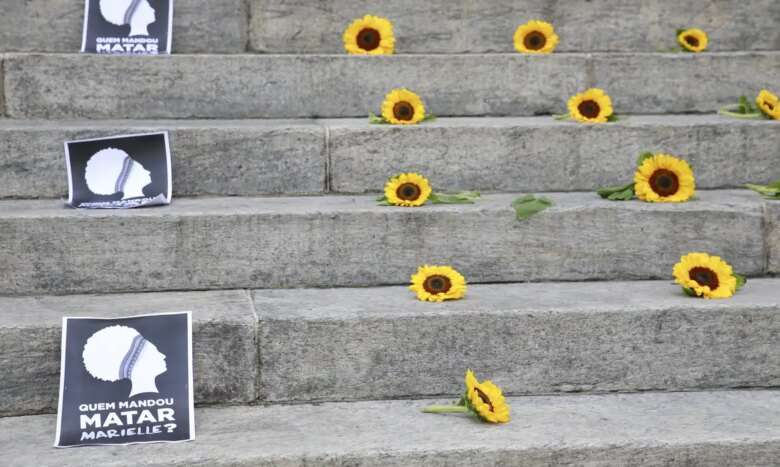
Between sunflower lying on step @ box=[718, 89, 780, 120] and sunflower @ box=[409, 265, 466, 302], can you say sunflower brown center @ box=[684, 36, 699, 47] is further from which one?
sunflower @ box=[409, 265, 466, 302]

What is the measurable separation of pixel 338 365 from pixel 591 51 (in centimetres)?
243

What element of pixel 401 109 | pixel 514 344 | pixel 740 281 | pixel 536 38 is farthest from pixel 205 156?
pixel 740 281

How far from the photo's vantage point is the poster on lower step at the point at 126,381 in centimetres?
316

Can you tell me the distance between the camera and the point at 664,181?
4.16 m

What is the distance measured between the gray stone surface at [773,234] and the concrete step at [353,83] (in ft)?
3.03

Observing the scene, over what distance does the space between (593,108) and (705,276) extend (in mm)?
1036

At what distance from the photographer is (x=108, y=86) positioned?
14.8ft

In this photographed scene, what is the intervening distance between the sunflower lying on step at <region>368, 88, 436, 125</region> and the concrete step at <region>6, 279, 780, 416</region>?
943 mm

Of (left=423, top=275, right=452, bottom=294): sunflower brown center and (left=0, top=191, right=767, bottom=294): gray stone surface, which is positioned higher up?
(left=0, top=191, right=767, bottom=294): gray stone surface

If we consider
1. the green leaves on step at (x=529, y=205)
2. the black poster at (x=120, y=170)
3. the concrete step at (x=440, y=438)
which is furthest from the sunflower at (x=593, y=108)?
the black poster at (x=120, y=170)

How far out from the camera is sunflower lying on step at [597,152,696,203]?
416cm

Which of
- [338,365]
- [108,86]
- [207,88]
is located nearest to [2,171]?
[108,86]

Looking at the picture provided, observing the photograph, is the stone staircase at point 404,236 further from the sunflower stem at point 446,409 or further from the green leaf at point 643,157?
the green leaf at point 643,157

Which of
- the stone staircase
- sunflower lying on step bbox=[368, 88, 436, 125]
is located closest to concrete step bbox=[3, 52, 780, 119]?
the stone staircase
